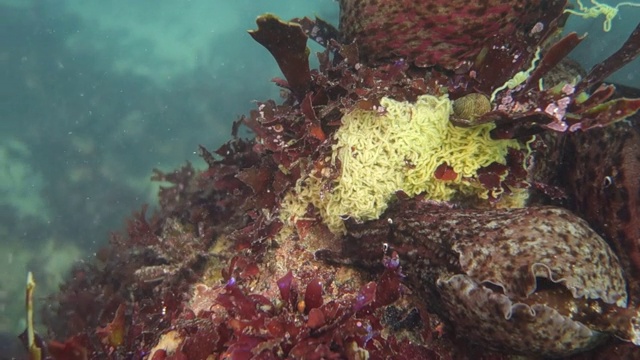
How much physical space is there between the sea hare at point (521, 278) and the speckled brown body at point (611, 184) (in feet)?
1.52

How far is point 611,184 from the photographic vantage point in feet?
9.16

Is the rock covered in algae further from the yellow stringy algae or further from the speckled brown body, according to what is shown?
the speckled brown body

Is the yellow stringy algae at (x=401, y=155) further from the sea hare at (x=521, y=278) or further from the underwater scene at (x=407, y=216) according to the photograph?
the sea hare at (x=521, y=278)

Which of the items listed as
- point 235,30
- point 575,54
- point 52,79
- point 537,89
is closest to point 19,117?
point 52,79

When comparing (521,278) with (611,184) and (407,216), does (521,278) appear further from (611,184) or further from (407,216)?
(611,184)

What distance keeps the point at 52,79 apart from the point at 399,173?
14.8 m

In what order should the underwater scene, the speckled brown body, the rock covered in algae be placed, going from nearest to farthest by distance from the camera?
1. the underwater scene
2. the speckled brown body
3. the rock covered in algae

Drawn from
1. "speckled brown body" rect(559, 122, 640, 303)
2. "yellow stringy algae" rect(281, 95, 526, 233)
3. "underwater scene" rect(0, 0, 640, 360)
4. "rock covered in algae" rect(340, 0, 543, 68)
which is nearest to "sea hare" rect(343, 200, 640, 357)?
"underwater scene" rect(0, 0, 640, 360)

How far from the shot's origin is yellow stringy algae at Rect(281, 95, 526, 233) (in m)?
2.79

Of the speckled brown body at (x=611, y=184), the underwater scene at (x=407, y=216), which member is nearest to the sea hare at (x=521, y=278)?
the underwater scene at (x=407, y=216)

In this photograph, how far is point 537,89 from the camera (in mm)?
2617

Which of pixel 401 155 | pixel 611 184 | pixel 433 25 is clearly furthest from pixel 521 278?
pixel 433 25

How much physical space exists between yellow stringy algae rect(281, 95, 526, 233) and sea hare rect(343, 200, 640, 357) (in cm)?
33

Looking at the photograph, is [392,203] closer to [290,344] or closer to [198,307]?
[290,344]
